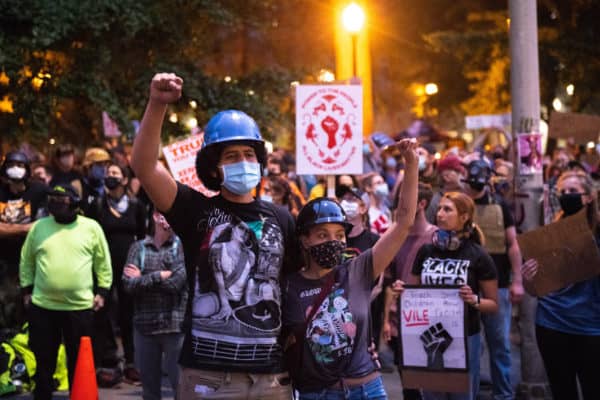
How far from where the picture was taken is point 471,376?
7.23 meters

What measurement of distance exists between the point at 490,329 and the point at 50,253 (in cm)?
380

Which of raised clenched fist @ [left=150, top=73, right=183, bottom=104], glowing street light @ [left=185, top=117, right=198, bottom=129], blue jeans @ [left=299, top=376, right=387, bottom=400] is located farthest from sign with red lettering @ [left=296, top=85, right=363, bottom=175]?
glowing street light @ [left=185, top=117, right=198, bottom=129]

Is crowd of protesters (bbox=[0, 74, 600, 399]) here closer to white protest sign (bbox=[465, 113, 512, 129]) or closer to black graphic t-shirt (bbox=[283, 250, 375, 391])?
black graphic t-shirt (bbox=[283, 250, 375, 391])

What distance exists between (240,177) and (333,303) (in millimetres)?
843

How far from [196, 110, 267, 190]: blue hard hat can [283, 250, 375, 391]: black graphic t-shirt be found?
0.66 m

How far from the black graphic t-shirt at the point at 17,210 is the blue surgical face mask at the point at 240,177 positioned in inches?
272

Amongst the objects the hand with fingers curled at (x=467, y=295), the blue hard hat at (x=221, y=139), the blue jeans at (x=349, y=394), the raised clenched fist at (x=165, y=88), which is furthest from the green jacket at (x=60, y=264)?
the raised clenched fist at (x=165, y=88)

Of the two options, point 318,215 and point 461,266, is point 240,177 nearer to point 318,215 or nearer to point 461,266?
point 318,215

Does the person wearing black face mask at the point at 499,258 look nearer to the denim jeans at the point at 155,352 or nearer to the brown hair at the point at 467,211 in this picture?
the brown hair at the point at 467,211

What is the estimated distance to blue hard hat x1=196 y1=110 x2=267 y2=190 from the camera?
15.1 feet

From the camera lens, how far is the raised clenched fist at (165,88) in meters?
4.21

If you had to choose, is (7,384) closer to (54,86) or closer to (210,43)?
(54,86)

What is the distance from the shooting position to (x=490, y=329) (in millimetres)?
9047

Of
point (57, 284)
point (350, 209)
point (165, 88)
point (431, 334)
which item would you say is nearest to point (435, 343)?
point (431, 334)
